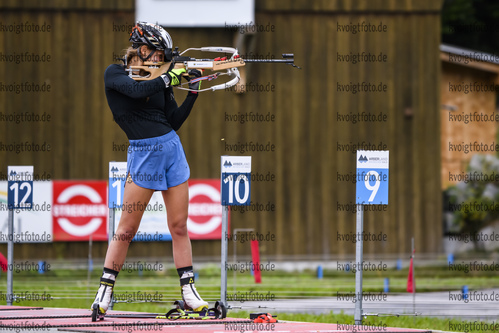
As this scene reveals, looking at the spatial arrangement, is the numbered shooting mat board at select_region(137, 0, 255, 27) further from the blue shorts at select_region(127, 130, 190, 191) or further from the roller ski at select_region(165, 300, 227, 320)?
the roller ski at select_region(165, 300, 227, 320)

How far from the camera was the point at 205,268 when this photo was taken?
674 inches

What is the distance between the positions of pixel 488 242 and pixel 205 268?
20.3ft

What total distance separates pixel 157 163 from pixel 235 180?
1469 mm

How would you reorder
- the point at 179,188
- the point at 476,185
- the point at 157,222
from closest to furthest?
the point at 179,188, the point at 157,222, the point at 476,185

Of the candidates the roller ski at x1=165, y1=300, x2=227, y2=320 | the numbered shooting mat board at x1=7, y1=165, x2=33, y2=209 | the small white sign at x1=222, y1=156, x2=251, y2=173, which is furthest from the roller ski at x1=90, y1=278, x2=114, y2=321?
the numbered shooting mat board at x1=7, y1=165, x2=33, y2=209

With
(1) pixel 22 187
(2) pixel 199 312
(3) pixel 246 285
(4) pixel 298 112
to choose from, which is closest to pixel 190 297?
(2) pixel 199 312

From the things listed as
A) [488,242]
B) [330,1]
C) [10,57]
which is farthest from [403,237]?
[10,57]

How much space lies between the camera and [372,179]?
7723 mm

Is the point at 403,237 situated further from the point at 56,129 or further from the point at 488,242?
the point at 56,129

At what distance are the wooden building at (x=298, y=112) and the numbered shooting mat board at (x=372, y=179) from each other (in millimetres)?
9910

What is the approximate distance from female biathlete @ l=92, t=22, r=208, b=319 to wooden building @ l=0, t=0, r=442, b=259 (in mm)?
10546

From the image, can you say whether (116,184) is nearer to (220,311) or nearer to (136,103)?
(136,103)

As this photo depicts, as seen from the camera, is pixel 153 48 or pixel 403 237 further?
pixel 403 237

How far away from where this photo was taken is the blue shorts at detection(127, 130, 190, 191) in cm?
684
